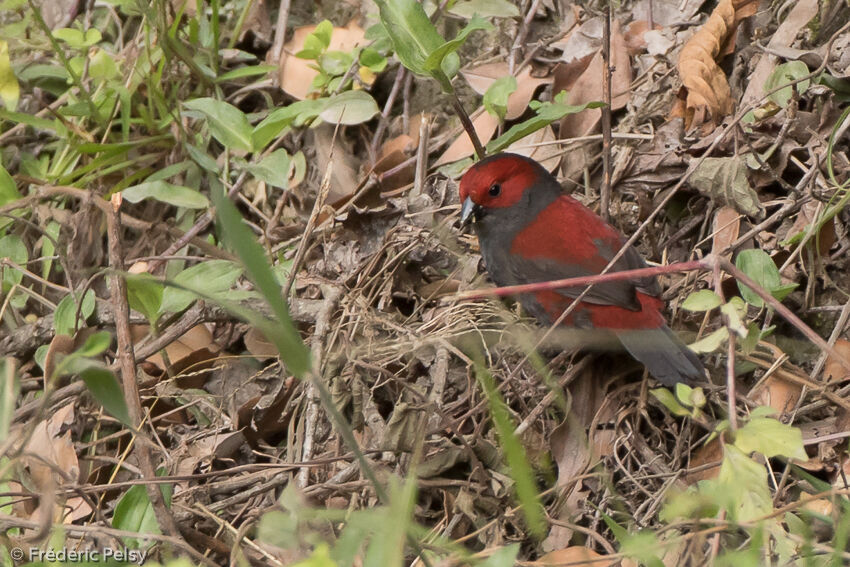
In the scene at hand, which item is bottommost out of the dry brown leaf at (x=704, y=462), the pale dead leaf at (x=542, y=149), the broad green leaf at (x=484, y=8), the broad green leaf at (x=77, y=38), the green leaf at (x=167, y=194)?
the dry brown leaf at (x=704, y=462)

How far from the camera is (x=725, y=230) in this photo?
3494 mm

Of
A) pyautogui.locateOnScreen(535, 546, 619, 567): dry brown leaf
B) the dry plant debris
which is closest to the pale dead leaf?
the dry plant debris

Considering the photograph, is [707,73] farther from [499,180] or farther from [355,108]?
[355,108]

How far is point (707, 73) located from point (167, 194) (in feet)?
7.27

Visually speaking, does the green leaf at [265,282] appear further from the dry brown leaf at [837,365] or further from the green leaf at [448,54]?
the dry brown leaf at [837,365]

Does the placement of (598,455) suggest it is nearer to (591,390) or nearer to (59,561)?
(591,390)

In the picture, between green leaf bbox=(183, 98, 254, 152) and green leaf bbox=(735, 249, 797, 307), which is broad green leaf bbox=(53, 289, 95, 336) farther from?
green leaf bbox=(735, 249, 797, 307)

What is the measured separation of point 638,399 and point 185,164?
224 cm

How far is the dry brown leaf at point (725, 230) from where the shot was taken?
3.47 metres

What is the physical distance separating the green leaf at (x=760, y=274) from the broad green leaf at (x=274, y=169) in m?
1.78

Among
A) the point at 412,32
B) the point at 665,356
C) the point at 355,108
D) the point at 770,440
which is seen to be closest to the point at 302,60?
the point at 355,108

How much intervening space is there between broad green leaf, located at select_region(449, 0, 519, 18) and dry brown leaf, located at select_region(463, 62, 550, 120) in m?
0.28

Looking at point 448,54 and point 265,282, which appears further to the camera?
point 448,54

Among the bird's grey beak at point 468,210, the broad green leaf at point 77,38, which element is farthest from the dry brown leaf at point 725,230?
the broad green leaf at point 77,38
